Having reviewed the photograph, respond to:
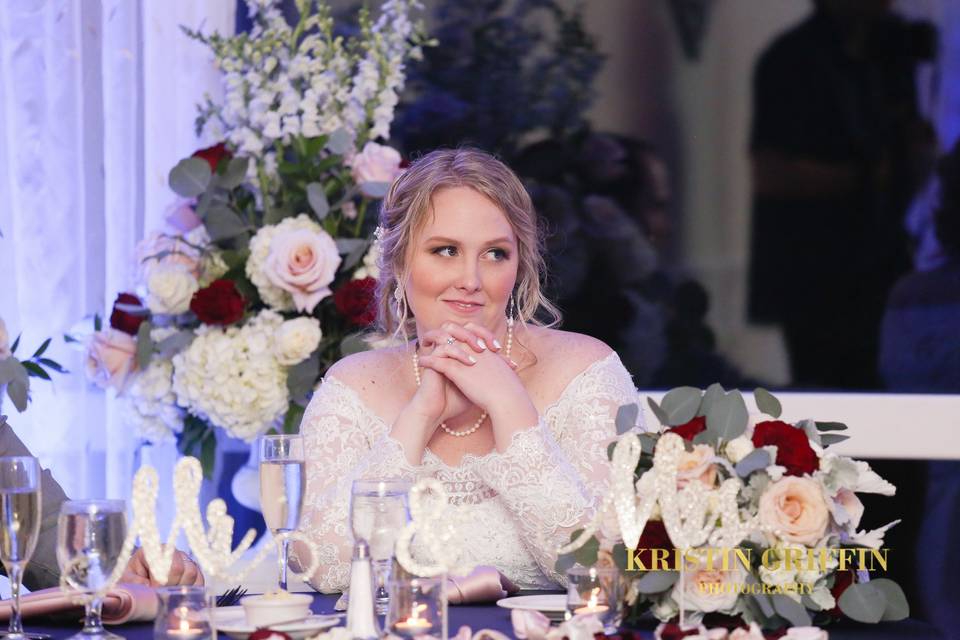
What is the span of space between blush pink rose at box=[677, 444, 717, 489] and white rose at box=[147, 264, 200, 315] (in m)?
1.74

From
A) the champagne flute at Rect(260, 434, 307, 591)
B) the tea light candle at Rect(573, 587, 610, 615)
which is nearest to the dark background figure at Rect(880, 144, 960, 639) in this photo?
the tea light candle at Rect(573, 587, 610, 615)

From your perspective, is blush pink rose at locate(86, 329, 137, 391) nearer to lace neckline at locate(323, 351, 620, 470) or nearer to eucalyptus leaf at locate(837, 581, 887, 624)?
lace neckline at locate(323, 351, 620, 470)

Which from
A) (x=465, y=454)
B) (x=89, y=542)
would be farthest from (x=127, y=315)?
(x=89, y=542)

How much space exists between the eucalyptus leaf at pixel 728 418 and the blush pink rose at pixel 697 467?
0.14ft

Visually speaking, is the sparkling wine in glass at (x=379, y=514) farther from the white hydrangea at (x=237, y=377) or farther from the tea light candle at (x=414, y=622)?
the white hydrangea at (x=237, y=377)

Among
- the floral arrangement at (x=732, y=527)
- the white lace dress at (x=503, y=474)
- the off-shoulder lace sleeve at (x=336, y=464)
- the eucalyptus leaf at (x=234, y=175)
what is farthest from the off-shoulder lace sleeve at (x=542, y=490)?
the eucalyptus leaf at (x=234, y=175)

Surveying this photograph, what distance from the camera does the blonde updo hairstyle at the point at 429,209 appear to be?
286cm

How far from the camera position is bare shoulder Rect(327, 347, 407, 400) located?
2.87 meters

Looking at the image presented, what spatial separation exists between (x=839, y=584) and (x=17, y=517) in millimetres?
1106

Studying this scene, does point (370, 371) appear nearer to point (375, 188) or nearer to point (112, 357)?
point (375, 188)

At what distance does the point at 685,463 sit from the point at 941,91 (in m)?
3.30

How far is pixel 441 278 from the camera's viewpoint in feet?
9.11

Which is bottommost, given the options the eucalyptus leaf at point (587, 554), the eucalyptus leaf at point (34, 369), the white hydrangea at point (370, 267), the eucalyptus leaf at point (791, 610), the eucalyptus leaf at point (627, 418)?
the eucalyptus leaf at point (791, 610)

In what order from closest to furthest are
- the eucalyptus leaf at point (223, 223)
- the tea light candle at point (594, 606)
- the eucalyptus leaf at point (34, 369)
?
the tea light candle at point (594, 606), the eucalyptus leaf at point (34, 369), the eucalyptus leaf at point (223, 223)
